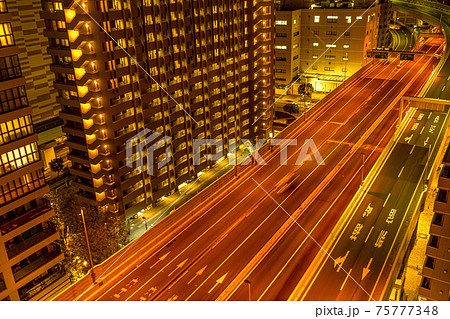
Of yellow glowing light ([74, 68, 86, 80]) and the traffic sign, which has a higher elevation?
yellow glowing light ([74, 68, 86, 80])

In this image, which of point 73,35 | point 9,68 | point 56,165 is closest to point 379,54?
point 73,35

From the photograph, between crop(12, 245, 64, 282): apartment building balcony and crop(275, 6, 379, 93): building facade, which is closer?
crop(12, 245, 64, 282): apartment building balcony

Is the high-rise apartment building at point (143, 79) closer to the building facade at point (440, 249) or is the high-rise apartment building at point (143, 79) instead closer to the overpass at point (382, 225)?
the overpass at point (382, 225)

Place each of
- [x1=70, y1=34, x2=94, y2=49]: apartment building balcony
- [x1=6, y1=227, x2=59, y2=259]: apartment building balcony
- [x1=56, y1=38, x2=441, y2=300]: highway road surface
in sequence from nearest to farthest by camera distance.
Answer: [x1=56, y1=38, x2=441, y2=300]: highway road surface → [x1=6, y1=227, x2=59, y2=259]: apartment building balcony → [x1=70, y1=34, x2=94, y2=49]: apartment building balcony

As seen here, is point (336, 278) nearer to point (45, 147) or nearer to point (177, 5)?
point (177, 5)

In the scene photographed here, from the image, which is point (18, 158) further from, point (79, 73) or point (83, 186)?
point (83, 186)

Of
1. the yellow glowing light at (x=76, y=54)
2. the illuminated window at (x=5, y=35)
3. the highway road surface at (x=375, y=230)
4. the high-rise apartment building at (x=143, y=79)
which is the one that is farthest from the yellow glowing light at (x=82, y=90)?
the highway road surface at (x=375, y=230)

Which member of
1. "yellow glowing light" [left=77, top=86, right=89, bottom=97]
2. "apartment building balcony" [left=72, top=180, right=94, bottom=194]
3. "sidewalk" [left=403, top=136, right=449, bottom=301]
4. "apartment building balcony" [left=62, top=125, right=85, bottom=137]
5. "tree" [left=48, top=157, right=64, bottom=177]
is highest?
"yellow glowing light" [left=77, top=86, right=89, bottom=97]

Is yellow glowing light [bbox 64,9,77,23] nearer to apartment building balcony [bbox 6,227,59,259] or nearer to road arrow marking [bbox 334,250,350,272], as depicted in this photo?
apartment building balcony [bbox 6,227,59,259]

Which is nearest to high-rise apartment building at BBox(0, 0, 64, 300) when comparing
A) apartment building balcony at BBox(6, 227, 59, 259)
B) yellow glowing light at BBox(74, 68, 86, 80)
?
apartment building balcony at BBox(6, 227, 59, 259)
